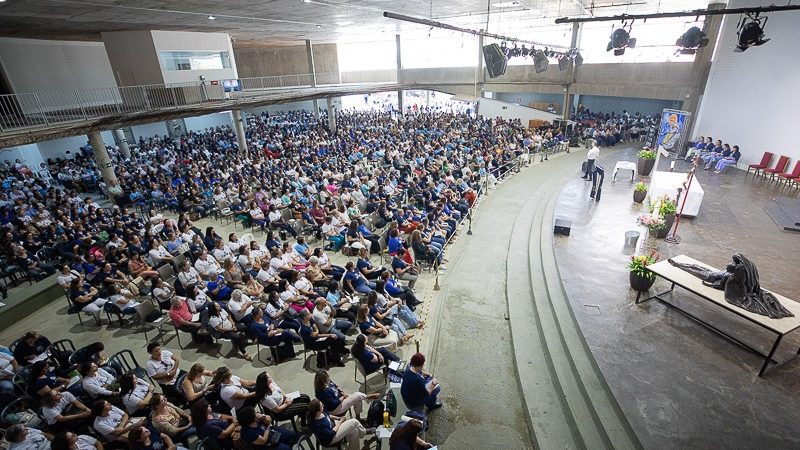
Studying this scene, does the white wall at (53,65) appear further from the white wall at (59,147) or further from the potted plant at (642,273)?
the potted plant at (642,273)

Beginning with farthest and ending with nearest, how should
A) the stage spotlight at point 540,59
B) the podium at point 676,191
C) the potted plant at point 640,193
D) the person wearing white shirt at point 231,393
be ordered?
the stage spotlight at point 540,59
the potted plant at point 640,193
the podium at point 676,191
the person wearing white shirt at point 231,393

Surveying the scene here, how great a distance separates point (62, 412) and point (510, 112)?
95.9 feet

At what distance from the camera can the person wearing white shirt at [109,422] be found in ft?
13.9

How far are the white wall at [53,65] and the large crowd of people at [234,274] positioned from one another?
406 centimetres

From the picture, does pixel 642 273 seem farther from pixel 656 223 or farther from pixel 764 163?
pixel 764 163

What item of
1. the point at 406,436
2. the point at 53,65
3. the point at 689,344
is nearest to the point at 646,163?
the point at 689,344

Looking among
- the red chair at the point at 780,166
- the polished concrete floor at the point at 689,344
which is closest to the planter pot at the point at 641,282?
the polished concrete floor at the point at 689,344

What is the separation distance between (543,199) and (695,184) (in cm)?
432

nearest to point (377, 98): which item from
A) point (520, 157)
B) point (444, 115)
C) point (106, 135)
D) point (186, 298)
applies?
point (444, 115)

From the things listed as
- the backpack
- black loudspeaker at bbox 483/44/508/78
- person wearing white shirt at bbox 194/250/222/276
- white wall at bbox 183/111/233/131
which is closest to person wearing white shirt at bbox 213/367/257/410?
the backpack

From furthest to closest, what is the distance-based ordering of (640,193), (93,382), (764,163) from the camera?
(764,163)
(640,193)
(93,382)

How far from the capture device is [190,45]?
18812 mm

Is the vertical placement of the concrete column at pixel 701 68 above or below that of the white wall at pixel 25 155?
above

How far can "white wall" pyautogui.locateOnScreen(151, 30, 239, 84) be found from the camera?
17.3 m
